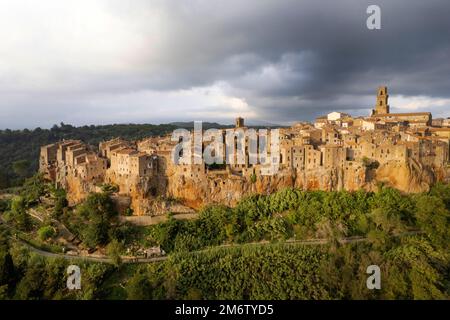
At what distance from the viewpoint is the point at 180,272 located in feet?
67.8

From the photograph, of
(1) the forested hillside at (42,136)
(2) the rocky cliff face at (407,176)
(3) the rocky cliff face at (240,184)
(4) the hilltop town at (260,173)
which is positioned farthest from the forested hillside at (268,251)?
(1) the forested hillside at (42,136)

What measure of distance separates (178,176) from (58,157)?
50.7ft

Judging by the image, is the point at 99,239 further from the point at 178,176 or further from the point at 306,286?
the point at 306,286

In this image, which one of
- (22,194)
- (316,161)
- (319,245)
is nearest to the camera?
(319,245)

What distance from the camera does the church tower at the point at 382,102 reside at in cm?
4638

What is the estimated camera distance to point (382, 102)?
47.1 m

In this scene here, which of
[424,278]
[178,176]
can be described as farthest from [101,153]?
[424,278]

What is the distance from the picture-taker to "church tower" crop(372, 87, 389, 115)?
152 feet

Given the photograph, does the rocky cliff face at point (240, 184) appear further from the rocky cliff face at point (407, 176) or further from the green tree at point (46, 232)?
the green tree at point (46, 232)

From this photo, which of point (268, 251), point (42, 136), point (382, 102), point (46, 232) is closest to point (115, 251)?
point (46, 232)

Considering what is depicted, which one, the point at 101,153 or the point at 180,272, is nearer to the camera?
the point at 180,272

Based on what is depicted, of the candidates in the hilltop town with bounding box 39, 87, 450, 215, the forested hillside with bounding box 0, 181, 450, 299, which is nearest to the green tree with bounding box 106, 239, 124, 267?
the forested hillside with bounding box 0, 181, 450, 299

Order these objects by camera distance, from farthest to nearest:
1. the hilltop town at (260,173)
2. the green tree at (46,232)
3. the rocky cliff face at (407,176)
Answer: the hilltop town at (260,173) < the rocky cliff face at (407,176) < the green tree at (46,232)

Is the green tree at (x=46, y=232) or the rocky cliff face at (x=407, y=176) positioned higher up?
the rocky cliff face at (x=407, y=176)
